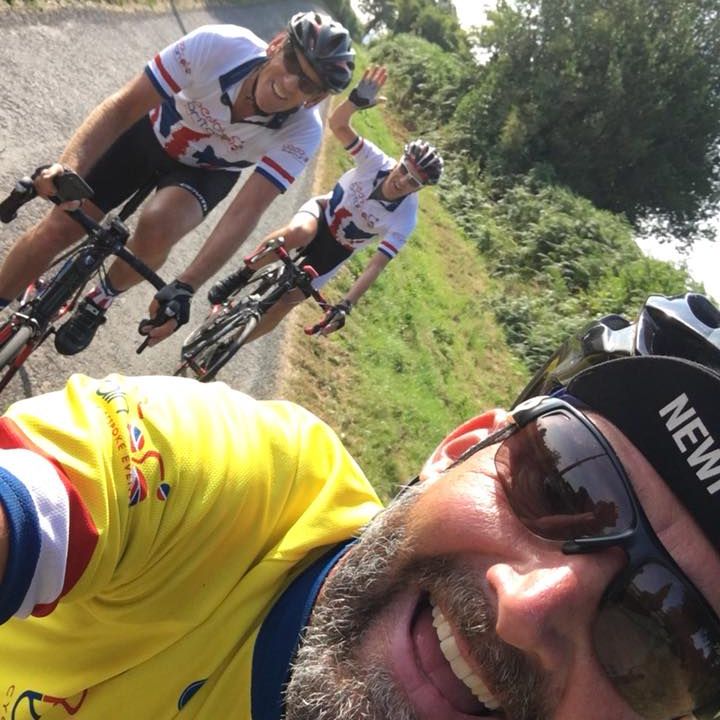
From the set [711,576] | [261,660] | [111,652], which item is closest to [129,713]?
[111,652]

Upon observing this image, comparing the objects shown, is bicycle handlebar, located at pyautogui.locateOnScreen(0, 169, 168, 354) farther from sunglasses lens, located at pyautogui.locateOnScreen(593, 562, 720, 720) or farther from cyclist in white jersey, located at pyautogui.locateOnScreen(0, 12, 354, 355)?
sunglasses lens, located at pyautogui.locateOnScreen(593, 562, 720, 720)

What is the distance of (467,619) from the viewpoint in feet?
4.99

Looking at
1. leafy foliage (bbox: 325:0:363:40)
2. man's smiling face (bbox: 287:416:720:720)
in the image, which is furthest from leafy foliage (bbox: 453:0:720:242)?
man's smiling face (bbox: 287:416:720:720)

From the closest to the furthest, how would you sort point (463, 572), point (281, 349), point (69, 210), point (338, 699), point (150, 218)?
point (338, 699), point (463, 572), point (69, 210), point (150, 218), point (281, 349)

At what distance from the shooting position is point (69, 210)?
3131 millimetres

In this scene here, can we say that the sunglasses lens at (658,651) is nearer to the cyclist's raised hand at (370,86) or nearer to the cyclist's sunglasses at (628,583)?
the cyclist's sunglasses at (628,583)

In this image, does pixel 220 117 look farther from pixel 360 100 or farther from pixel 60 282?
pixel 360 100

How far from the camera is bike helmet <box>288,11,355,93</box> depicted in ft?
11.6

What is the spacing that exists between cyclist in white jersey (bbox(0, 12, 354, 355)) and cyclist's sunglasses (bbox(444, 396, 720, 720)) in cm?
202

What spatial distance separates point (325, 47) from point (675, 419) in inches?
112

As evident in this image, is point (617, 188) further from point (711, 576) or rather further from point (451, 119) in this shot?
point (711, 576)

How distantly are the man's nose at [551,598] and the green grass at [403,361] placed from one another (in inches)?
176

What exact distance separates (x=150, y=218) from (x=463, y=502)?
2672mm

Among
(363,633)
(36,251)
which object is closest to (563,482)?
(363,633)
